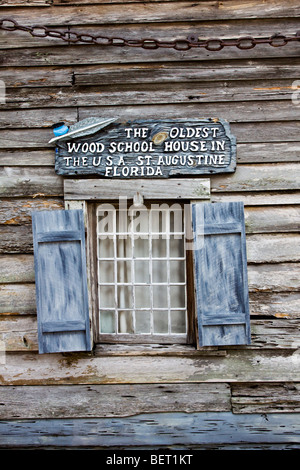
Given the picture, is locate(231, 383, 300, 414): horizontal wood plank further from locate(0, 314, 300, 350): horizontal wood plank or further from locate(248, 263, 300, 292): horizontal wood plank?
locate(248, 263, 300, 292): horizontal wood plank

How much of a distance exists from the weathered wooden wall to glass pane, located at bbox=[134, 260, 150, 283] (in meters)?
0.61

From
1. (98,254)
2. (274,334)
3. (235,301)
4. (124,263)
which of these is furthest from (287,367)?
(98,254)

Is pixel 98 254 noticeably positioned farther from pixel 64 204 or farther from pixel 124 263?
pixel 64 204

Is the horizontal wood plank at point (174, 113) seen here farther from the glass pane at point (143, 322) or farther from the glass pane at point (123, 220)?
the glass pane at point (143, 322)

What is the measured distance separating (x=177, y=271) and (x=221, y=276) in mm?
468

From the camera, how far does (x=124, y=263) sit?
338cm

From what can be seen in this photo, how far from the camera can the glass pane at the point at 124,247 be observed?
3.37m

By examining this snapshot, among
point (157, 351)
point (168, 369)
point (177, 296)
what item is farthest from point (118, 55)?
point (168, 369)

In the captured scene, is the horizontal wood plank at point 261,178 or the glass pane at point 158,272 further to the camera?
the glass pane at point 158,272

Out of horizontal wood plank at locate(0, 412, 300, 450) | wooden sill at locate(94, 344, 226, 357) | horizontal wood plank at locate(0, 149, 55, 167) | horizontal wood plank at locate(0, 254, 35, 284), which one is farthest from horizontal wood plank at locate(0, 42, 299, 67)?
horizontal wood plank at locate(0, 412, 300, 450)

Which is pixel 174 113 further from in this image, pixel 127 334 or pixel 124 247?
pixel 127 334

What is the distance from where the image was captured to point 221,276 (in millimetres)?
3035

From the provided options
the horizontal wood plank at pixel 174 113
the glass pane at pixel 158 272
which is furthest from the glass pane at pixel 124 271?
the horizontal wood plank at pixel 174 113

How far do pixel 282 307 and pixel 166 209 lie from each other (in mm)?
1296
